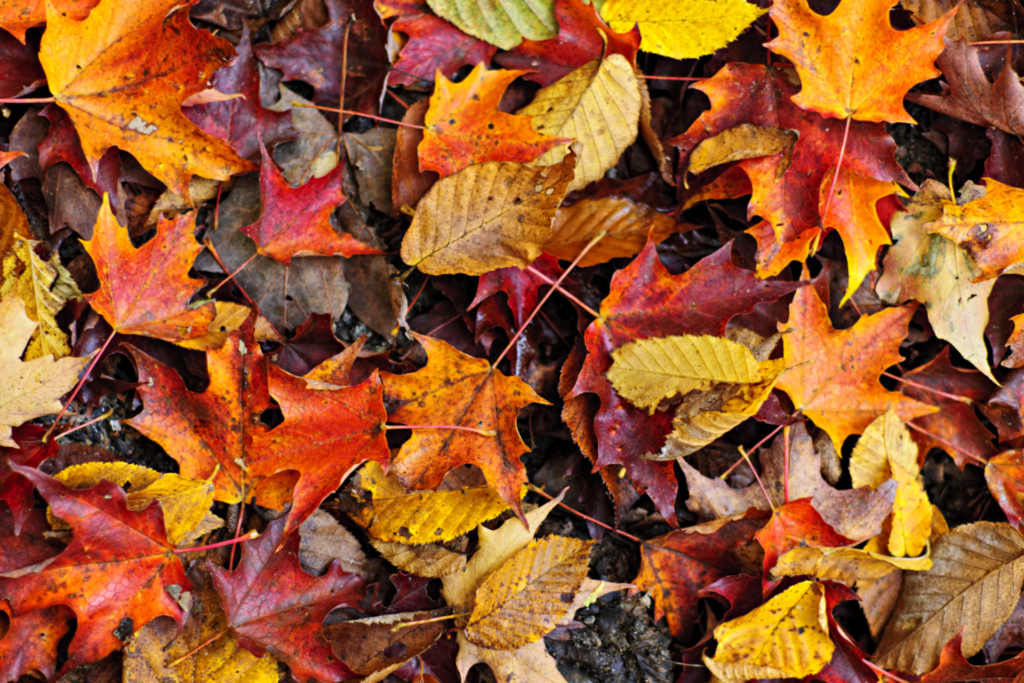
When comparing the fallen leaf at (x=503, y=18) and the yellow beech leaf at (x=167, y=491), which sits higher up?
the fallen leaf at (x=503, y=18)

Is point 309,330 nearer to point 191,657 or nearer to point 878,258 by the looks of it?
point 191,657

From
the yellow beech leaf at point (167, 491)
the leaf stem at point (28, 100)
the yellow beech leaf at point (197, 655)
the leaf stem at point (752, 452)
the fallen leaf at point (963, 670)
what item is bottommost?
the fallen leaf at point (963, 670)

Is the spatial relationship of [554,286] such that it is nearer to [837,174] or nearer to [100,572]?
[837,174]

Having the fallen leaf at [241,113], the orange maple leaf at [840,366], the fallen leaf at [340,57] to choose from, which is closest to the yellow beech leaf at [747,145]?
the orange maple leaf at [840,366]

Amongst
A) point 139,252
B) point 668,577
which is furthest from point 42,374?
point 668,577

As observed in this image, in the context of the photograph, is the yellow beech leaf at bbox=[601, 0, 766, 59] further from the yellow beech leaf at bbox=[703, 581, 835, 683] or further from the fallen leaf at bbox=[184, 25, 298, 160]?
the yellow beech leaf at bbox=[703, 581, 835, 683]

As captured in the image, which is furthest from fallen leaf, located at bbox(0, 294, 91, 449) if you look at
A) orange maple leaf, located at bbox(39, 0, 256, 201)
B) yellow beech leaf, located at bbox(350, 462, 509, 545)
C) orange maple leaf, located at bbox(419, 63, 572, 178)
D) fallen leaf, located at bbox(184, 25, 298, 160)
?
orange maple leaf, located at bbox(419, 63, 572, 178)

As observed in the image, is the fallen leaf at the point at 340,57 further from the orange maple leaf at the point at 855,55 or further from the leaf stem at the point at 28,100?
the orange maple leaf at the point at 855,55
